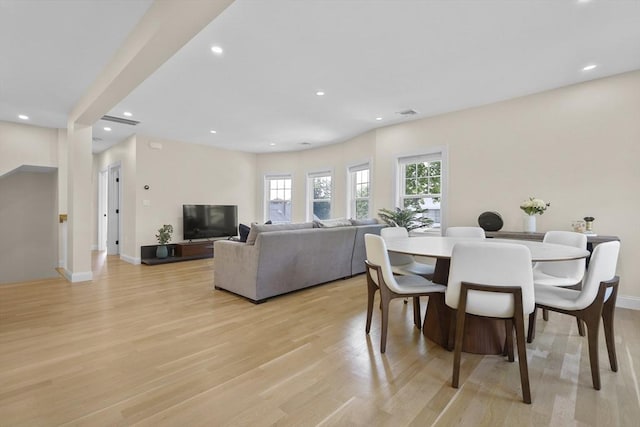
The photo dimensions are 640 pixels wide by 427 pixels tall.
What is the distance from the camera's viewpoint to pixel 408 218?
471cm

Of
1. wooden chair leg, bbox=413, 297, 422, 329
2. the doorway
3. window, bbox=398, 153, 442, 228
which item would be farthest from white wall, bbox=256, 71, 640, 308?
the doorway

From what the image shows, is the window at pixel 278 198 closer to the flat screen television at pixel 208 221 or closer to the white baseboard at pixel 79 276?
the flat screen television at pixel 208 221

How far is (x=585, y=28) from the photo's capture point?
248cm

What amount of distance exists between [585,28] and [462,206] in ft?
8.10

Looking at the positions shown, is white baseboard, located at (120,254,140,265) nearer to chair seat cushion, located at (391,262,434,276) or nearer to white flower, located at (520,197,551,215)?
chair seat cushion, located at (391,262,434,276)

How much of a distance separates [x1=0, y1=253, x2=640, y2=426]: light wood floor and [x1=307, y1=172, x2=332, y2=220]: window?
159 inches

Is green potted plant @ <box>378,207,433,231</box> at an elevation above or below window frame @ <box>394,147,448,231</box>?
below

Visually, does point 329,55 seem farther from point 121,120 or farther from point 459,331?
point 121,120

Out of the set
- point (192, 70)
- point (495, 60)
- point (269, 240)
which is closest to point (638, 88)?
point (495, 60)

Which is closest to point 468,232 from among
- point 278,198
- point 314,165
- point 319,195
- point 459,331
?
point 459,331

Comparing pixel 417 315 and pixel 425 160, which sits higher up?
pixel 425 160

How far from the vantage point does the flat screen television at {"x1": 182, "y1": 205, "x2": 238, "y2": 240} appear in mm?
6379

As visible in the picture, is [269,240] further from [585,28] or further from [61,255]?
[61,255]

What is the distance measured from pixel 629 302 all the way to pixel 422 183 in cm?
289
